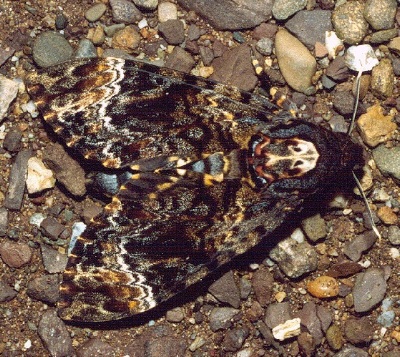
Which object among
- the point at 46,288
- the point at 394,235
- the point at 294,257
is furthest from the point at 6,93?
the point at 394,235

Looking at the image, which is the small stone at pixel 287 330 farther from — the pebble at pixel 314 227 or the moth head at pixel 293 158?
the moth head at pixel 293 158

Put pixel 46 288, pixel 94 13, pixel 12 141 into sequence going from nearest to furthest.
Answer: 1. pixel 46 288
2. pixel 12 141
3. pixel 94 13

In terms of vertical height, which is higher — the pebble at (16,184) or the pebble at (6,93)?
the pebble at (6,93)

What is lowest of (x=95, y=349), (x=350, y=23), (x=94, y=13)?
(x=95, y=349)

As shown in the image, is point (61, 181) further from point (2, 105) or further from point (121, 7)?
point (121, 7)

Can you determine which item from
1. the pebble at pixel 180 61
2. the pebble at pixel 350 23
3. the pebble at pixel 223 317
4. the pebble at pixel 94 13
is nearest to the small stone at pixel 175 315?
the pebble at pixel 223 317

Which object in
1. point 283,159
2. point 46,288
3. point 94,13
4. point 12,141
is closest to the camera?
point 283,159

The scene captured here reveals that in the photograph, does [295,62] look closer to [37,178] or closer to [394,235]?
[394,235]

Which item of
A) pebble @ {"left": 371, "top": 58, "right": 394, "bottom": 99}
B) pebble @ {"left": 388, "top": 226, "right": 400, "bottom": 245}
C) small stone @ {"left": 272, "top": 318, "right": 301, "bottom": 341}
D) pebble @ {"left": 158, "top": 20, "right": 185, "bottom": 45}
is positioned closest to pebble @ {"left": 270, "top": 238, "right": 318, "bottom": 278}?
small stone @ {"left": 272, "top": 318, "right": 301, "bottom": 341}
